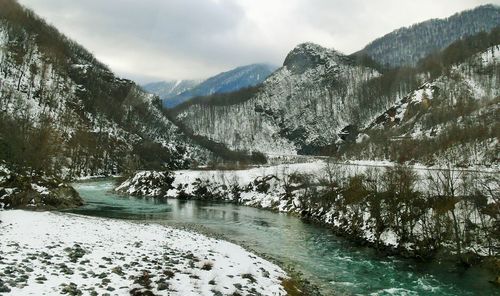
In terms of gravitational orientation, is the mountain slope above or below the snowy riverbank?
above

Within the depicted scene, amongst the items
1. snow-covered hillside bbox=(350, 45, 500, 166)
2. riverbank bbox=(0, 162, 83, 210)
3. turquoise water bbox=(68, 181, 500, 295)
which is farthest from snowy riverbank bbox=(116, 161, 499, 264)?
snow-covered hillside bbox=(350, 45, 500, 166)

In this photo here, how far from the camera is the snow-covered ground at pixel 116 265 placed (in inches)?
721

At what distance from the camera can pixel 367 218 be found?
52.2m

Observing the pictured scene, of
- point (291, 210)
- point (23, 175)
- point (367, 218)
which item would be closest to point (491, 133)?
point (291, 210)

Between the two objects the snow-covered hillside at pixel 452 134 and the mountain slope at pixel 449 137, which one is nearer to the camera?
the snow-covered hillside at pixel 452 134

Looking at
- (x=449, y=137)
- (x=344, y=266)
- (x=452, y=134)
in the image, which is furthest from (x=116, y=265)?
(x=452, y=134)

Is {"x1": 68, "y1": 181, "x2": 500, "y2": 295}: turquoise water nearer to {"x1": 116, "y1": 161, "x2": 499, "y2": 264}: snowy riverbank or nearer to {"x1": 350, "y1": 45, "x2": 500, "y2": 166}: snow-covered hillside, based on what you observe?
{"x1": 116, "y1": 161, "x2": 499, "y2": 264}: snowy riverbank

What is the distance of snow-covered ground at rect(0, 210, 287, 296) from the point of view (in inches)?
721

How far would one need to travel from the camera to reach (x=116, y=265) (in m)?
22.8

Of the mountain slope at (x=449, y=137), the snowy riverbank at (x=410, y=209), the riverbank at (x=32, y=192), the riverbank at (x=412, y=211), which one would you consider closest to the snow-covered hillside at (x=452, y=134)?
the mountain slope at (x=449, y=137)

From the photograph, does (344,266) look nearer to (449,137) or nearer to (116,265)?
(116,265)

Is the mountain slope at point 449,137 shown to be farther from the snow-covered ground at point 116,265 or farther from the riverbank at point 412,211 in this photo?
the snow-covered ground at point 116,265

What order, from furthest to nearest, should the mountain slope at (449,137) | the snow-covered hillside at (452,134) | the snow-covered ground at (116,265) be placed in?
the mountain slope at (449,137), the snow-covered hillside at (452,134), the snow-covered ground at (116,265)

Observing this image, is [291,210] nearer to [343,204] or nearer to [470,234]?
[343,204]
